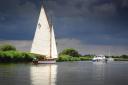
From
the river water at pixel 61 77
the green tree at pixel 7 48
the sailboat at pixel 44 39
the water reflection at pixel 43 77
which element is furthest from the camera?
the green tree at pixel 7 48

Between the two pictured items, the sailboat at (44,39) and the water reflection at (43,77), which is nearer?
the water reflection at (43,77)

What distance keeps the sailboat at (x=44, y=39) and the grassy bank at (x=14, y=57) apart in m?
17.4

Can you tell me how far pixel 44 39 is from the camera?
121625mm

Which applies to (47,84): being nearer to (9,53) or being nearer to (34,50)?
(34,50)

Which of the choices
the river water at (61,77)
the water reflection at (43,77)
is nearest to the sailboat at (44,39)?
the river water at (61,77)

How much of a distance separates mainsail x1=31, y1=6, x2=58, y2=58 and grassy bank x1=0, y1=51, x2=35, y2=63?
17421 millimetres

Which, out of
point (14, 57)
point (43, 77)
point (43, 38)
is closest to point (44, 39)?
point (43, 38)

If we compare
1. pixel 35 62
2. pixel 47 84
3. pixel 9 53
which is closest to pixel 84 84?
pixel 47 84

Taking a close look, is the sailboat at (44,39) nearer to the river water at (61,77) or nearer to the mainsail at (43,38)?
the mainsail at (43,38)

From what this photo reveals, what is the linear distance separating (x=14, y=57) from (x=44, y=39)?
24944mm

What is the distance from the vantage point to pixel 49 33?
120 meters

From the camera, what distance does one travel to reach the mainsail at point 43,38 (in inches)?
4718

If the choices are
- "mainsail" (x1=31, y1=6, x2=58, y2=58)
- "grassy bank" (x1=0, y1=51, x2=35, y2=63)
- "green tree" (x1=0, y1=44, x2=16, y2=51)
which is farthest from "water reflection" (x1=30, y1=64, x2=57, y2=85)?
"green tree" (x1=0, y1=44, x2=16, y2=51)

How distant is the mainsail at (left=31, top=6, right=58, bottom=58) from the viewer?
119844 mm
